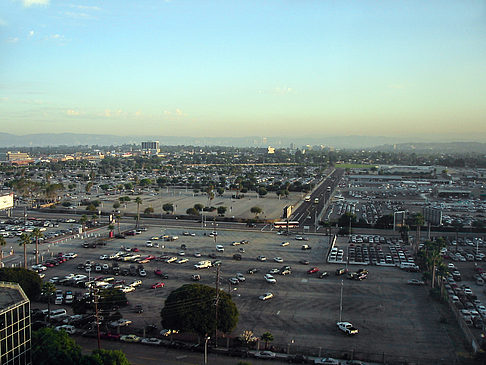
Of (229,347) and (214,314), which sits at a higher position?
(214,314)

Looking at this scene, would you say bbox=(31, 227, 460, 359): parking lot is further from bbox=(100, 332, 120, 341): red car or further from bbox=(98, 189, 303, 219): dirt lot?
bbox=(98, 189, 303, 219): dirt lot

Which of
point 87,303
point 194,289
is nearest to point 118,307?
point 87,303

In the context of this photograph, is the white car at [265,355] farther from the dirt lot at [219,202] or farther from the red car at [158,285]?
the dirt lot at [219,202]

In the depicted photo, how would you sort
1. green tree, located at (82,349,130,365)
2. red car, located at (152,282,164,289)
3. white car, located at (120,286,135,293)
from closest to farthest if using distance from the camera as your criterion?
green tree, located at (82,349,130,365), white car, located at (120,286,135,293), red car, located at (152,282,164,289)

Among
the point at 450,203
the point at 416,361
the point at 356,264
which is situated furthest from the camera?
the point at 450,203

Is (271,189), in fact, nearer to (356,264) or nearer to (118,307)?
(356,264)

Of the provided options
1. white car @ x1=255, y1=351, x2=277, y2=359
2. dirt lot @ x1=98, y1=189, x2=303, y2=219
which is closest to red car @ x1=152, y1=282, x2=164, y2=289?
white car @ x1=255, y1=351, x2=277, y2=359

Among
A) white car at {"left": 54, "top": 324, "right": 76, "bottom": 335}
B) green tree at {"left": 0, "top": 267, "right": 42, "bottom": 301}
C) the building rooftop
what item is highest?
the building rooftop

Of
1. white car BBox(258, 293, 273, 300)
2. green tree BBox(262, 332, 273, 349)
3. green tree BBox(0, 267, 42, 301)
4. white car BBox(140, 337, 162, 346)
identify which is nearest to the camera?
green tree BBox(262, 332, 273, 349)
